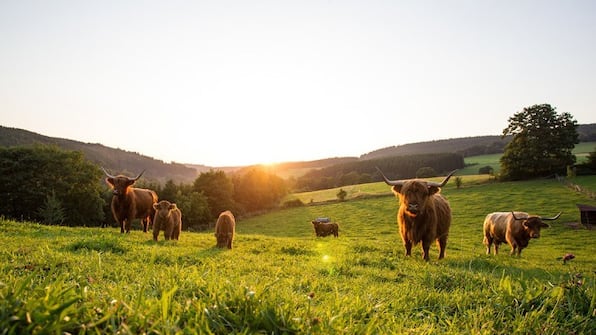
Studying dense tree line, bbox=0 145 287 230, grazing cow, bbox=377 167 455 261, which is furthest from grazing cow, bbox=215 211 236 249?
dense tree line, bbox=0 145 287 230

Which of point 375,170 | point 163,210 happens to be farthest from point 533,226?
point 375,170

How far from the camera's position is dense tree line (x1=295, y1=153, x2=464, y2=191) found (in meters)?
110

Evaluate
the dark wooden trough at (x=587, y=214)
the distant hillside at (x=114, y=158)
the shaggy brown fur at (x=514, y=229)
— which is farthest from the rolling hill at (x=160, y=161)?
the shaggy brown fur at (x=514, y=229)

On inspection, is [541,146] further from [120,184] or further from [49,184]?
[49,184]

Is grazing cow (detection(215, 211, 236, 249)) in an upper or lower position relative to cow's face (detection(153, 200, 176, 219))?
lower

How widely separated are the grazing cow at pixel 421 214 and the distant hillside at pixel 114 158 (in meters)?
80.7

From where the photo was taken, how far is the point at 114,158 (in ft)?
411

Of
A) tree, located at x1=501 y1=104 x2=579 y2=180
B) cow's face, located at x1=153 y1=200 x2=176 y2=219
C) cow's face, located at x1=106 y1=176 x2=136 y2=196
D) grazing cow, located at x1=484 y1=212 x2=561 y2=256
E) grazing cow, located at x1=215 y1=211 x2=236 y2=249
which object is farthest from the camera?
tree, located at x1=501 y1=104 x2=579 y2=180

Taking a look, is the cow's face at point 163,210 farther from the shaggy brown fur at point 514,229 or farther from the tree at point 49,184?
the tree at point 49,184

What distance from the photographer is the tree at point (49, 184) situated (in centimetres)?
3975

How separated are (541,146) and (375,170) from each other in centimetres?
6133

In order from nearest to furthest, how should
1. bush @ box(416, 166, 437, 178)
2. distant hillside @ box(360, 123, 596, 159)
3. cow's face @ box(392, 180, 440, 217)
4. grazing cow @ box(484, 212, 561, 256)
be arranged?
cow's face @ box(392, 180, 440, 217)
grazing cow @ box(484, 212, 561, 256)
bush @ box(416, 166, 437, 178)
distant hillside @ box(360, 123, 596, 159)

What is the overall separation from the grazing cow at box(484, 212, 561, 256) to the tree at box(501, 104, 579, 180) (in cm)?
5113

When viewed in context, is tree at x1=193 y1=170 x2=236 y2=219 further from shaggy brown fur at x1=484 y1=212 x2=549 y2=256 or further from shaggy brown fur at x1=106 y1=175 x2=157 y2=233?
shaggy brown fur at x1=484 y1=212 x2=549 y2=256
